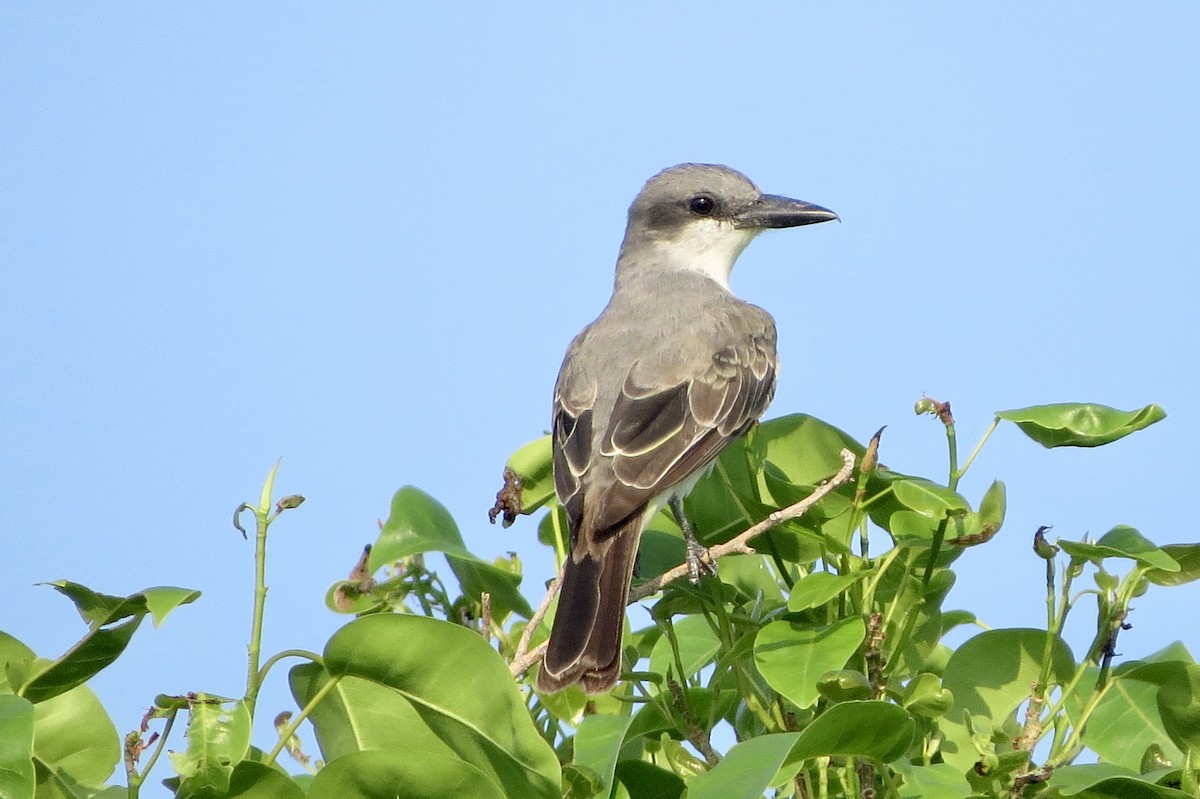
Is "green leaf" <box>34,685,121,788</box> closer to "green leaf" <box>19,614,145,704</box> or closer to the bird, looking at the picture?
"green leaf" <box>19,614,145,704</box>

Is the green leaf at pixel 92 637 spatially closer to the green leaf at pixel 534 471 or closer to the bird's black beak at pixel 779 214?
the green leaf at pixel 534 471

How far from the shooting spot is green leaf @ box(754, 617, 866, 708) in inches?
89.6

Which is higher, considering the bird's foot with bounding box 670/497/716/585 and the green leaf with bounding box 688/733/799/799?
the bird's foot with bounding box 670/497/716/585

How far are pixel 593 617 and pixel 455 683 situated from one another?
0.96 metres

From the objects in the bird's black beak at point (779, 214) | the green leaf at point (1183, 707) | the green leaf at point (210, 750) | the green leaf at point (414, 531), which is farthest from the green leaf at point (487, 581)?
the bird's black beak at point (779, 214)

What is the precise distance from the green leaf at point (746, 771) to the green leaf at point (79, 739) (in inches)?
40.2

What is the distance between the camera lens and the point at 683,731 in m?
2.53

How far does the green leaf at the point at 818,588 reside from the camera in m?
2.37

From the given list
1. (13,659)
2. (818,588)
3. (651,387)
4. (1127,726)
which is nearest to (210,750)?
(13,659)

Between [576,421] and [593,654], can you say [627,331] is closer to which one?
[576,421]

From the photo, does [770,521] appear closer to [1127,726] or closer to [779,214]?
[1127,726]

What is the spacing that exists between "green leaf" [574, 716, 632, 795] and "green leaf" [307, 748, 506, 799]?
0.35ft

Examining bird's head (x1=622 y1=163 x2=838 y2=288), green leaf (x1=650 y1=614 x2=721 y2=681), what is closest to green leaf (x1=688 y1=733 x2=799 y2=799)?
green leaf (x1=650 y1=614 x2=721 y2=681)

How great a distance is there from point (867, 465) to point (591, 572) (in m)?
0.89
